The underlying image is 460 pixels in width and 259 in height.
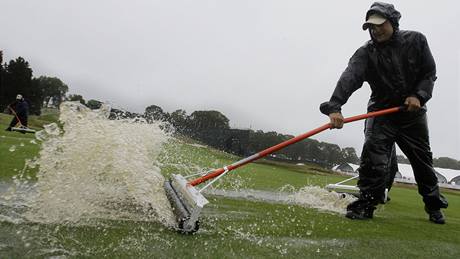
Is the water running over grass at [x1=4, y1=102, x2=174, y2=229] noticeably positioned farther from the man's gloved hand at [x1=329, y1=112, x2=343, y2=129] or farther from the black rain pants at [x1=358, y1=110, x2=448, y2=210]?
the black rain pants at [x1=358, y1=110, x2=448, y2=210]

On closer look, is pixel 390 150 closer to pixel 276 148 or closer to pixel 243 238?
pixel 276 148

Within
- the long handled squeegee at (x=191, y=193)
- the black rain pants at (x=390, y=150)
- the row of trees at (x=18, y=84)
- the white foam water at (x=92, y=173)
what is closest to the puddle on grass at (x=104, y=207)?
the white foam water at (x=92, y=173)

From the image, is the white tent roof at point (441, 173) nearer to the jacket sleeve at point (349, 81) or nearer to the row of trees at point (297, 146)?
the row of trees at point (297, 146)

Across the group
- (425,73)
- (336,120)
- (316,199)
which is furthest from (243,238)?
(316,199)

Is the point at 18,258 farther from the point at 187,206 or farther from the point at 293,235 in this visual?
the point at 293,235

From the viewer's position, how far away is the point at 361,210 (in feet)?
Result: 18.3

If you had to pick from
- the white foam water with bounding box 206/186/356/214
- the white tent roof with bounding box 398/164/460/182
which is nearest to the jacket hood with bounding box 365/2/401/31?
the white foam water with bounding box 206/186/356/214

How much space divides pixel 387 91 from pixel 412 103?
377 mm

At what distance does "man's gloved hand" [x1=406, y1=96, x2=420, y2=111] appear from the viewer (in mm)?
5351

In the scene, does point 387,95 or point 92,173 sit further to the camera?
point 387,95

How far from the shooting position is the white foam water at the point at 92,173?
339 centimetres

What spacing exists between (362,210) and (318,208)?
0.87 metres

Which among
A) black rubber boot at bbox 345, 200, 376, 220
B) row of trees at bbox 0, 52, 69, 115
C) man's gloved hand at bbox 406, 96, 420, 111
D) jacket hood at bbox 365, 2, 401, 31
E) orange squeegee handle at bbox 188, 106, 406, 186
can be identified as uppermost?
row of trees at bbox 0, 52, 69, 115

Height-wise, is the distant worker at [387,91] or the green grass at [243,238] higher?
the distant worker at [387,91]
